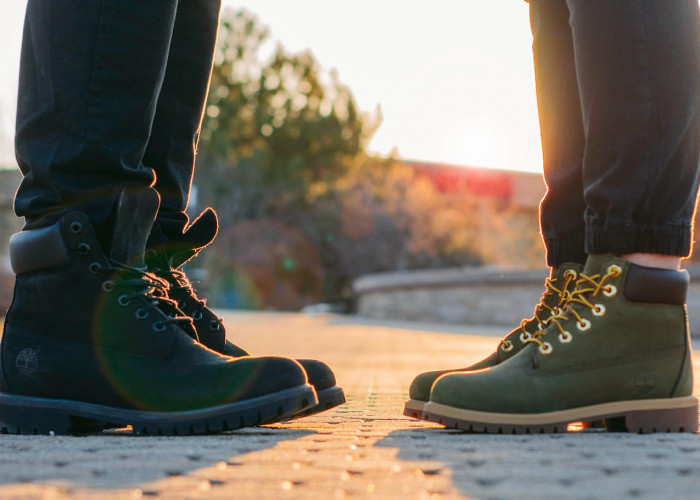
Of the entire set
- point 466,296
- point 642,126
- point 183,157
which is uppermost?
point 642,126

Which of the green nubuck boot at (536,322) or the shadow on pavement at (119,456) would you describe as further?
the green nubuck boot at (536,322)

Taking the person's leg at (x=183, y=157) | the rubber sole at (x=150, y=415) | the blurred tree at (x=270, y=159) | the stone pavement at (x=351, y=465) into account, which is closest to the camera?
the stone pavement at (x=351, y=465)

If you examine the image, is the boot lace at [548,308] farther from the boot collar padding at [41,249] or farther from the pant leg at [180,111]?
the boot collar padding at [41,249]

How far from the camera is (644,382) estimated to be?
130 centimetres

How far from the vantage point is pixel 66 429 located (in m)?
1.27

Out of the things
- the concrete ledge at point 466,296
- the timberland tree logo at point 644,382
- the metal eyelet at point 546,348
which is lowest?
the concrete ledge at point 466,296

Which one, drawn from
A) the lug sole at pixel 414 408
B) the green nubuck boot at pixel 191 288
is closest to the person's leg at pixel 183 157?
the green nubuck boot at pixel 191 288

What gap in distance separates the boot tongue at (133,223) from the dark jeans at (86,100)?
0.02 m

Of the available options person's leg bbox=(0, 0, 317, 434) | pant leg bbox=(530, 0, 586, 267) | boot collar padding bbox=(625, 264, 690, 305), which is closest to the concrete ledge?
pant leg bbox=(530, 0, 586, 267)

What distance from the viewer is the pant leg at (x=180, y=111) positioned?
5.21 feet

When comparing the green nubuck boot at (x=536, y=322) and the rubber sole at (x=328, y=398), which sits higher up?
the green nubuck boot at (x=536, y=322)

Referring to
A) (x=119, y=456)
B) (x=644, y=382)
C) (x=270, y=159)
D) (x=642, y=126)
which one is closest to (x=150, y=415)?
(x=119, y=456)

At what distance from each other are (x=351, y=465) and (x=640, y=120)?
792 mm

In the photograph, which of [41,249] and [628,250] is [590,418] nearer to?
[628,250]
